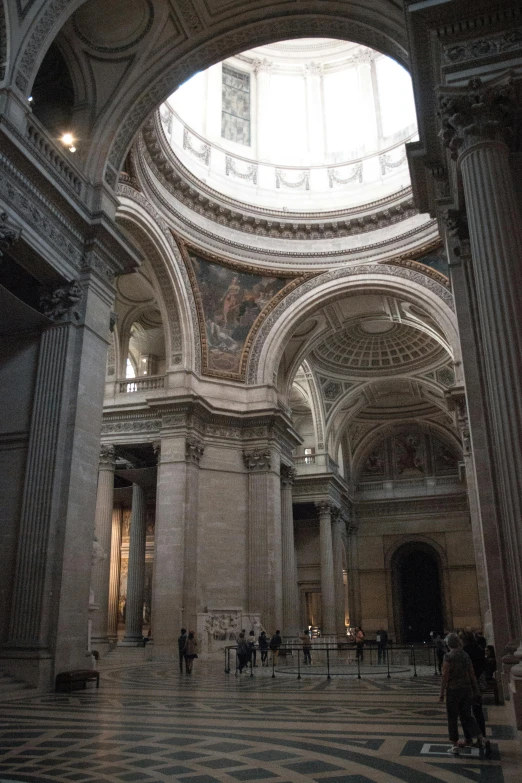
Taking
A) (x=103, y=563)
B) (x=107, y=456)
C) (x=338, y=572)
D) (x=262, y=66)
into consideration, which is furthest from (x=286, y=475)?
(x=262, y=66)

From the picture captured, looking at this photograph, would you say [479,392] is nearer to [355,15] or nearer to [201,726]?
[201,726]

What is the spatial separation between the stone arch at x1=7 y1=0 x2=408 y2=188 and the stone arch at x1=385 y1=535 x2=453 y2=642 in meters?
27.4

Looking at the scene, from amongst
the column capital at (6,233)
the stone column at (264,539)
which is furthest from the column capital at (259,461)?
the column capital at (6,233)

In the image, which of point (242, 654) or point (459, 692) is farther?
point (242, 654)

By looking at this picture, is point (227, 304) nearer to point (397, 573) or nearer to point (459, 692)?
point (459, 692)

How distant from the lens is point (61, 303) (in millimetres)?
10664

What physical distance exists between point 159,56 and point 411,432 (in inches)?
1089

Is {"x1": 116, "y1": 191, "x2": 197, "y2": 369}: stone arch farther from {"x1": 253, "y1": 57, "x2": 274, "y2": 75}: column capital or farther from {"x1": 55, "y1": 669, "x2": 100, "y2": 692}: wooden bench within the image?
{"x1": 55, "y1": 669, "x2": 100, "y2": 692}: wooden bench

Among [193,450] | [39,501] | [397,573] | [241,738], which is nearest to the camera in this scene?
[241,738]

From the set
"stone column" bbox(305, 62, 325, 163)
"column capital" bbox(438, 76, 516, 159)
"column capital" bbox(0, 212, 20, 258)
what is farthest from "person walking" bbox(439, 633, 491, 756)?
"stone column" bbox(305, 62, 325, 163)

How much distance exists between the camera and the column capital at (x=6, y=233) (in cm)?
902

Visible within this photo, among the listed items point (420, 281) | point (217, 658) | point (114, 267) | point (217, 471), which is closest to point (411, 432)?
point (420, 281)

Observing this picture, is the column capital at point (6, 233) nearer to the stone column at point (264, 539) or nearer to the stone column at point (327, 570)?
the stone column at point (264, 539)

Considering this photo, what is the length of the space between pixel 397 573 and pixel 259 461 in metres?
17.4
